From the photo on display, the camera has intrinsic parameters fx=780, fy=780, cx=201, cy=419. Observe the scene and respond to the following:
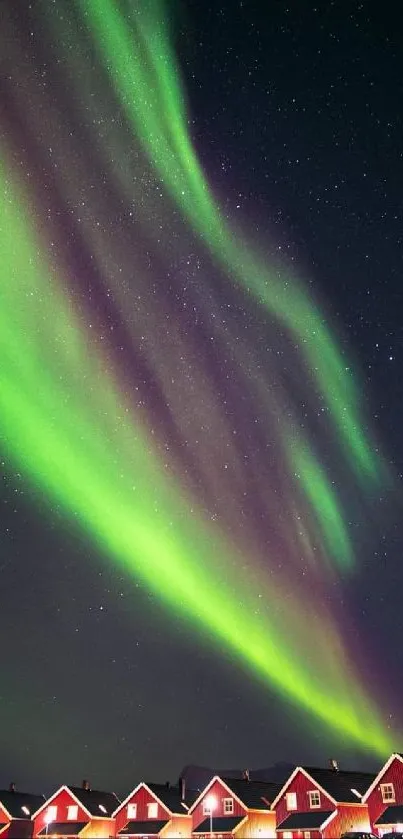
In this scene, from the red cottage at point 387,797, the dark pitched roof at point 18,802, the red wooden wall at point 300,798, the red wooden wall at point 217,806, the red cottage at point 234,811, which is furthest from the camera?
the dark pitched roof at point 18,802

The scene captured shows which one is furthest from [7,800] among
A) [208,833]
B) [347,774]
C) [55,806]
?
[347,774]

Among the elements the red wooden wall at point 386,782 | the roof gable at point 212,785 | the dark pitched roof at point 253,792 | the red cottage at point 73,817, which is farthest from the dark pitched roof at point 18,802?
the red wooden wall at point 386,782

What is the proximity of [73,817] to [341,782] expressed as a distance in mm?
26158

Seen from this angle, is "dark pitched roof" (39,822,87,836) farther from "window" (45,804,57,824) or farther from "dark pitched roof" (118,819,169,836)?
"dark pitched roof" (118,819,169,836)

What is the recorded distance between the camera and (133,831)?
226 ft

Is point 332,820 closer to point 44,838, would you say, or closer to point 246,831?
point 246,831

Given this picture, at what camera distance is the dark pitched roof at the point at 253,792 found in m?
66.4

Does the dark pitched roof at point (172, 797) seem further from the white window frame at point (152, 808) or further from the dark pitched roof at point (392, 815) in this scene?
the dark pitched roof at point (392, 815)

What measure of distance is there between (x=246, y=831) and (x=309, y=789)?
668cm

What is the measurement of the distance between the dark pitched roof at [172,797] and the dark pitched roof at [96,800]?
5.60 m

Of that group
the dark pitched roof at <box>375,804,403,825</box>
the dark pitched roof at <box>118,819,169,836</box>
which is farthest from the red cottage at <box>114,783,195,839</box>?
the dark pitched roof at <box>375,804,403,825</box>

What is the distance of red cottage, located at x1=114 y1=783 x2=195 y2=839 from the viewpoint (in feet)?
225

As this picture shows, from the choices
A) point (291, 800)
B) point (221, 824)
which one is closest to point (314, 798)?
point (291, 800)

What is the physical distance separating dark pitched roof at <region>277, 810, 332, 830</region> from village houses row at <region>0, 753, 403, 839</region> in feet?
0.26
